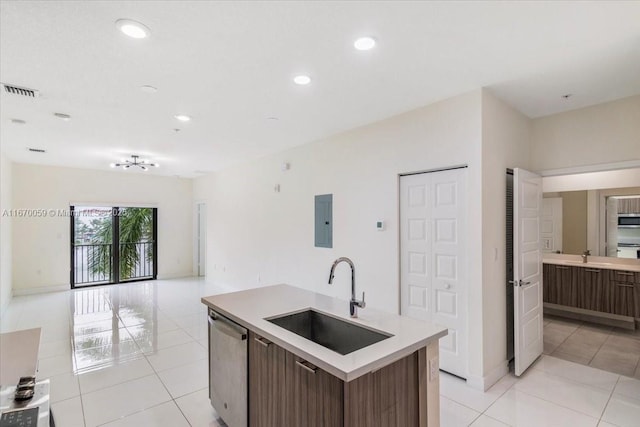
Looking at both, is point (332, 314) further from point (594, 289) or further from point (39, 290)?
point (39, 290)

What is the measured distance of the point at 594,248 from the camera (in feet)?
16.4

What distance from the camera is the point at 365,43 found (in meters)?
2.19

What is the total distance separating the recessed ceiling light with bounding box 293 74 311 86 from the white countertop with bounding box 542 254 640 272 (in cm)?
489

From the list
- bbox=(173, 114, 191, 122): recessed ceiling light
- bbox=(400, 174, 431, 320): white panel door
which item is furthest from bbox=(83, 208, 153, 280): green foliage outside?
bbox=(400, 174, 431, 320): white panel door

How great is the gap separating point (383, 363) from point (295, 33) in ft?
6.67

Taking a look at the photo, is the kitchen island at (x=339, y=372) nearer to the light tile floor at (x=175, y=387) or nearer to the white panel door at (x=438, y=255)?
the light tile floor at (x=175, y=387)

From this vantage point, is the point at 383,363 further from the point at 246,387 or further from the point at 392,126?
the point at 392,126

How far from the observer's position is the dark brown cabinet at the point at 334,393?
1.42 m

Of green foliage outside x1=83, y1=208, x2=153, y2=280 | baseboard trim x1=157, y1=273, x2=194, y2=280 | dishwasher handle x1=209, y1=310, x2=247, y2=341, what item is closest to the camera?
dishwasher handle x1=209, y1=310, x2=247, y2=341

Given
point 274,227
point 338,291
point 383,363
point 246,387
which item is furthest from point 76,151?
point 383,363

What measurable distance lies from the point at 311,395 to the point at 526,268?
2.82 meters

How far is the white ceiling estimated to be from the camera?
1.88 m

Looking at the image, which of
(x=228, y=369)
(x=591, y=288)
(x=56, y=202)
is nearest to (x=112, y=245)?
(x=56, y=202)

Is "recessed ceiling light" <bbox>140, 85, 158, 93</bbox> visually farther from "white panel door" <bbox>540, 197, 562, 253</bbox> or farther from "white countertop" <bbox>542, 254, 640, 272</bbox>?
"white countertop" <bbox>542, 254, 640, 272</bbox>
